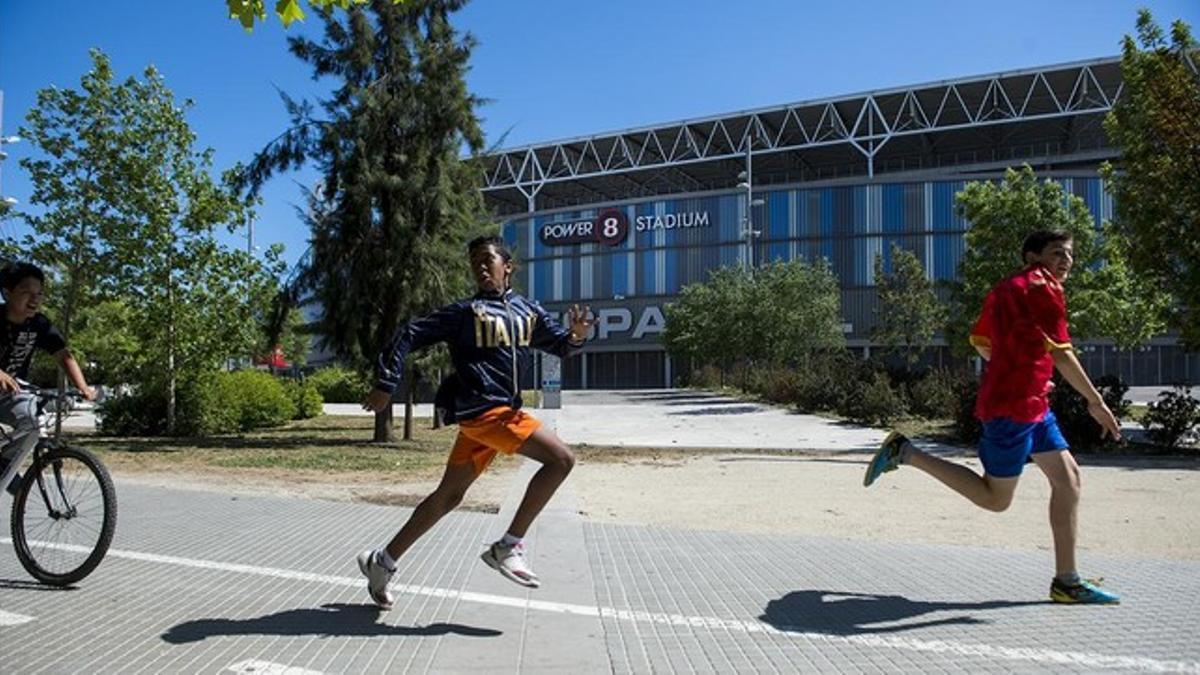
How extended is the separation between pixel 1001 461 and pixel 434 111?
13.5 meters

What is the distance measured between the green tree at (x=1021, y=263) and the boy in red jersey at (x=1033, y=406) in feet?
56.8

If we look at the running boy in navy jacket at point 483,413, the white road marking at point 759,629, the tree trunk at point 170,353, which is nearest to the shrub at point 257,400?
the tree trunk at point 170,353

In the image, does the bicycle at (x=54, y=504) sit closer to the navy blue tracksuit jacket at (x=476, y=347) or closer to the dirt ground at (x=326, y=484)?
the navy blue tracksuit jacket at (x=476, y=347)

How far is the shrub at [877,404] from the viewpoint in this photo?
69.2 ft

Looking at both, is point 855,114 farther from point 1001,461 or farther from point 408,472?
point 1001,461

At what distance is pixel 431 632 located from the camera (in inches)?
159

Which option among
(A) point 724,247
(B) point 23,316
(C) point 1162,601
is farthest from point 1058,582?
(A) point 724,247

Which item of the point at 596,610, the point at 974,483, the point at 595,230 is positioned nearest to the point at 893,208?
the point at 595,230

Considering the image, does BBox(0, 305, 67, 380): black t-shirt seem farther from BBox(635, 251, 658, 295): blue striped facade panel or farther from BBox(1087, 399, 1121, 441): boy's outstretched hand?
BBox(635, 251, 658, 295): blue striped facade panel

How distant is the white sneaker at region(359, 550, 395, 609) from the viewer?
4.24 meters

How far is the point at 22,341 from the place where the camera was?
5.17 m

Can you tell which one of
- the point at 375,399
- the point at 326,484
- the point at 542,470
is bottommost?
the point at 326,484

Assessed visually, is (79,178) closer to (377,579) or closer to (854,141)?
(377,579)

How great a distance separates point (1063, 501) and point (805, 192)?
2166 inches
